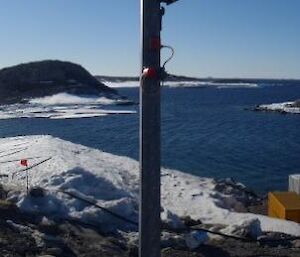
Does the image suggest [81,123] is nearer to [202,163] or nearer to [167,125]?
[167,125]

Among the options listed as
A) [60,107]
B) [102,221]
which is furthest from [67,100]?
[102,221]

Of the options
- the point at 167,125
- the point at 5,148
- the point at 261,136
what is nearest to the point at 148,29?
the point at 5,148

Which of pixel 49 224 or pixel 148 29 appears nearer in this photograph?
pixel 148 29

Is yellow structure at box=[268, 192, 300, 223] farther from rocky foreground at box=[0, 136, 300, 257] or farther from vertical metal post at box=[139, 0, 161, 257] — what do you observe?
vertical metal post at box=[139, 0, 161, 257]

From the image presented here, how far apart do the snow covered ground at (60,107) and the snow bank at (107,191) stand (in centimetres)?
4643

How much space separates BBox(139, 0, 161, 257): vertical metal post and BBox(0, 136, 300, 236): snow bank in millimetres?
7027

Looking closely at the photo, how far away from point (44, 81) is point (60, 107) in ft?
110

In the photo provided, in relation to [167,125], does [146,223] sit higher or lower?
higher

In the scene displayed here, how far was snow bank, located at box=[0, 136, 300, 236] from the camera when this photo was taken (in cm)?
1118

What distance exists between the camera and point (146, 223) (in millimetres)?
3926

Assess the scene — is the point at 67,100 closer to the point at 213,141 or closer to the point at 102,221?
the point at 213,141

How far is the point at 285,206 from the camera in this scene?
13.6 m

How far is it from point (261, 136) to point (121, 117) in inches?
851

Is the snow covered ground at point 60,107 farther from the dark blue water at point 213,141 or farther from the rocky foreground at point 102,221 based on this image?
the rocky foreground at point 102,221
